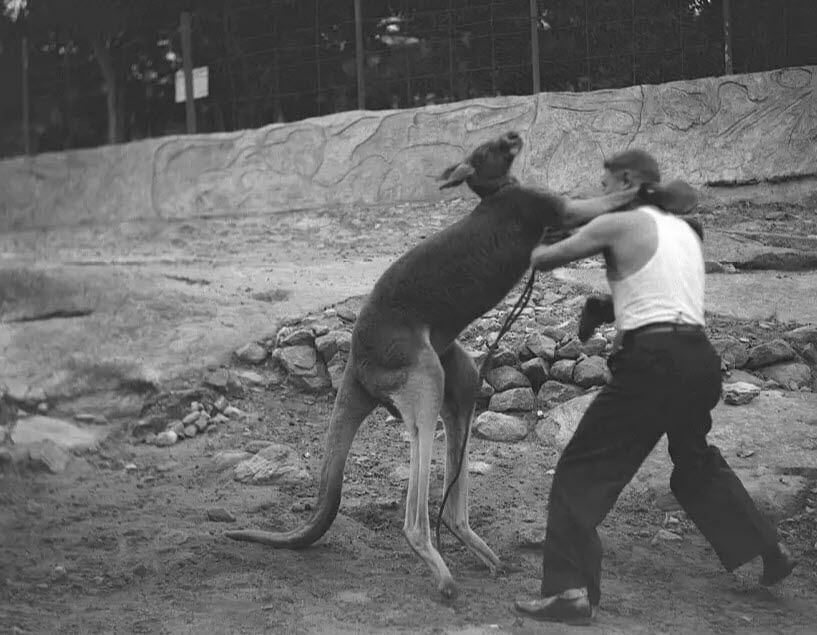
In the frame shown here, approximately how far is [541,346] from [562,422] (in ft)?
2.21

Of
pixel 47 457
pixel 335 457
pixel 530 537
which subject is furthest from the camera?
pixel 47 457

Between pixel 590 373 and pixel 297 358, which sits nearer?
pixel 590 373

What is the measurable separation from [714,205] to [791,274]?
284cm

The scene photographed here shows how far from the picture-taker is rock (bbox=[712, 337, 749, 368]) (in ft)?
19.4

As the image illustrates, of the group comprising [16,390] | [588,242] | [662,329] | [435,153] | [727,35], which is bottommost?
[16,390]

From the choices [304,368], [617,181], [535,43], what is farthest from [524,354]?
[535,43]

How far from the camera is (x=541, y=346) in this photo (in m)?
6.04

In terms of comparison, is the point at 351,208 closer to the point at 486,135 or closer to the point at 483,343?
the point at 486,135

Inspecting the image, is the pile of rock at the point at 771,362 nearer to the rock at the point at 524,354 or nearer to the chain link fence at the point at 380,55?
the rock at the point at 524,354

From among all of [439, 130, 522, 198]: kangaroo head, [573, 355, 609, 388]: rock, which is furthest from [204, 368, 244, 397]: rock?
[439, 130, 522, 198]: kangaroo head

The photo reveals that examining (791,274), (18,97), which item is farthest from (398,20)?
(18,97)

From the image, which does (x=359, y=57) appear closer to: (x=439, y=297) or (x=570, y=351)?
(x=570, y=351)

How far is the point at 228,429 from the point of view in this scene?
584 centimetres

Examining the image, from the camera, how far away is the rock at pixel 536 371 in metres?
5.92
